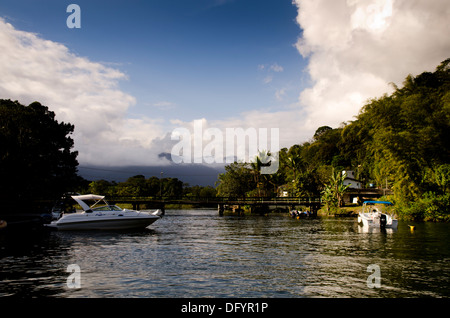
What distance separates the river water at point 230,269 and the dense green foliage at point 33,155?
26.9 metres

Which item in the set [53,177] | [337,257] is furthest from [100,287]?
[53,177]

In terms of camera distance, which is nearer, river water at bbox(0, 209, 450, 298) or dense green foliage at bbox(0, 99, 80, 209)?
river water at bbox(0, 209, 450, 298)

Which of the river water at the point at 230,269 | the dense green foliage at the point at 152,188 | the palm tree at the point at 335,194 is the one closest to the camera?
the river water at the point at 230,269

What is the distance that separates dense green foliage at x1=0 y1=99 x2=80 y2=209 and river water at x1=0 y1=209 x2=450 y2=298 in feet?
88.4

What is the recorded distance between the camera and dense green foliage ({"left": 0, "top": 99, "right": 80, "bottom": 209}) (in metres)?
48.5

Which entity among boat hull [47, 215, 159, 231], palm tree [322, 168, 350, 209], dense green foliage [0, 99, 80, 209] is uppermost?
dense green foliage [0, 99, 80, 209]

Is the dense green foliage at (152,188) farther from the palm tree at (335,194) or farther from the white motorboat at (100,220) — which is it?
the white motorboat at (100,220)

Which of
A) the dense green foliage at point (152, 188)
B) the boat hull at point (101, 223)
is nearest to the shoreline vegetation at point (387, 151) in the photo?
the boat hull at point (101, 223)

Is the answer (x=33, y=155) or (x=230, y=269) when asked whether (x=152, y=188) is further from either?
(x=230, y=269)

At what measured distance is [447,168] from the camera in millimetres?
46156

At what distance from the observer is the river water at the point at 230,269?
488 inches

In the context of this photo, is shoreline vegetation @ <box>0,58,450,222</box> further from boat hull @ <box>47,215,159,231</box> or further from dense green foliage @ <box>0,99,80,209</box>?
boat hull @ <box>47,215,159,231</box>

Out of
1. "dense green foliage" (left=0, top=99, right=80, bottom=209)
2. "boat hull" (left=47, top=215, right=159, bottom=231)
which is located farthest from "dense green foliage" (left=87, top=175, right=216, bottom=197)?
"boat hull" (left=47, top=215, right=159, bottom=231)
